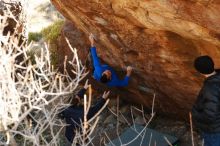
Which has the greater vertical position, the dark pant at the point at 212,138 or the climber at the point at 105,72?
the climber at the point at 105,72

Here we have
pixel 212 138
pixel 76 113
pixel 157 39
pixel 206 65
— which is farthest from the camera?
pixel 76 113

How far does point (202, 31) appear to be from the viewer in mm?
5121

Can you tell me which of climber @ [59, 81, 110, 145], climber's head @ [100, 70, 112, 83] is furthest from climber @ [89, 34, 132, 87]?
climber @ [59, 81, 110, 145]

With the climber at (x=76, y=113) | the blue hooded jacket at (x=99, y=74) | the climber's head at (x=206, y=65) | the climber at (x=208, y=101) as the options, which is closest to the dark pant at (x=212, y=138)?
the climber at (x=208, y=101)

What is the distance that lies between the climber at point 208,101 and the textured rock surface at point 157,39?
16.2 inches

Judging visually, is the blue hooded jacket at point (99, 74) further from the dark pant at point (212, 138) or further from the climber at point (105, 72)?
the dark pant at point (212, 138)

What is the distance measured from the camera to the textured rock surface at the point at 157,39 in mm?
5074

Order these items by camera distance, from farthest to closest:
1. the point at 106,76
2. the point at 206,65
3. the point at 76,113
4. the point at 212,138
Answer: the point at 106,76, the point at 76,113, the point at 212,138, the point at 206,65

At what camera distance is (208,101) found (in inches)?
195

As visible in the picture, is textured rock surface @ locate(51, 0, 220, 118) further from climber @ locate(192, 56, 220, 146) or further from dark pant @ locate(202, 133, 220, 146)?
dark pant @ locate(202, 133, 220, 146)

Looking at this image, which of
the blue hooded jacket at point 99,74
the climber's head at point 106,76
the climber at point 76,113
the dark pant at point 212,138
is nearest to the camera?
the dark pant at point 212,138

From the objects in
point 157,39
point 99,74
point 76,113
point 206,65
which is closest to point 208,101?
point 206,65

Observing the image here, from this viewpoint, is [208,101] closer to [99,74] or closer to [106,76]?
[106,76]

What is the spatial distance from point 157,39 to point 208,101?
1496mm
